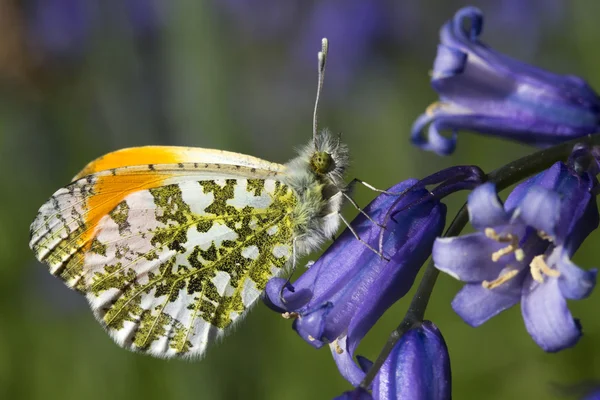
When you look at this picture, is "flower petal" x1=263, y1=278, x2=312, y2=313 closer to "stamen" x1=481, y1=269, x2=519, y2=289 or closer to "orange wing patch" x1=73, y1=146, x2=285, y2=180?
"stamen" x1=481, y1=269, x2=519, y2=289

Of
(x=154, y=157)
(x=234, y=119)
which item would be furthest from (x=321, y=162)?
(x=234, y=119)

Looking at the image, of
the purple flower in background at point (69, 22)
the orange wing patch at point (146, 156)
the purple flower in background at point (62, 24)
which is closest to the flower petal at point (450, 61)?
the orange wing patch at point (146, 156)

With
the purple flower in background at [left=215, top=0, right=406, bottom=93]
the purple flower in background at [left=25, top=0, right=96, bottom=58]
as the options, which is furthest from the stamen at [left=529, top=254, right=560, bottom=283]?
the purple flower in background at [left=215, top=0, right=406, bottom=93]

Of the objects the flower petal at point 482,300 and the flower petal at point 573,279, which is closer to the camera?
the flower petal at point 573,279

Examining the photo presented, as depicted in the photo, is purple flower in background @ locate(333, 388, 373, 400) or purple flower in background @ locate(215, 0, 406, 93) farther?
purple flower in background @ locate(215, 0, 406, 93)

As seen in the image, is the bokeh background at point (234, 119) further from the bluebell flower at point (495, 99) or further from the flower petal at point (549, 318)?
the bluebell flower at point (495, 99)

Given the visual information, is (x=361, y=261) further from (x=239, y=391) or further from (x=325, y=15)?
(x=325, y=15)
